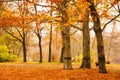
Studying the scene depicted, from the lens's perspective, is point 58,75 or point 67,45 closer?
point 58,75

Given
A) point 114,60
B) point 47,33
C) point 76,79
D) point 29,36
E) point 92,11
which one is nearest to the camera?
point 76,79

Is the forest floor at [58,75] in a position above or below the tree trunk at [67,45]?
below

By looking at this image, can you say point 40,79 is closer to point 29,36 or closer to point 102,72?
point 102,72

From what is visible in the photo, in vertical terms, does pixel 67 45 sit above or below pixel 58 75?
above

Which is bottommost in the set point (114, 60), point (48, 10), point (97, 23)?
point (114, 60)

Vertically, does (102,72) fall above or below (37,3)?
below

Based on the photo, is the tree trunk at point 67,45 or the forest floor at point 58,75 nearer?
the forest floor at point 58,75

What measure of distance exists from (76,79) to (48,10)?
32.1ft

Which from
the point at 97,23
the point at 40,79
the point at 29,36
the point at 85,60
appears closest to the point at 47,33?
the point at 29,36

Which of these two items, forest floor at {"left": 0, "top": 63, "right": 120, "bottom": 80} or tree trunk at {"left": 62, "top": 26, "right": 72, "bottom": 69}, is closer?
forest floor at {"left": 0, "top": 63, "right": 120, "bottom": 80}

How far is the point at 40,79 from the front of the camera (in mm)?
15531

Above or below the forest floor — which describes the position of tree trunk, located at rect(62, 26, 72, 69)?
above

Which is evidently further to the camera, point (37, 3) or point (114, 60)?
point (114, 60)

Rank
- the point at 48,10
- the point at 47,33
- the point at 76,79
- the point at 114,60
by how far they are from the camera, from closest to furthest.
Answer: the point at 76,79
the point at 48,10
the point at 47,33
the point at 114,60
